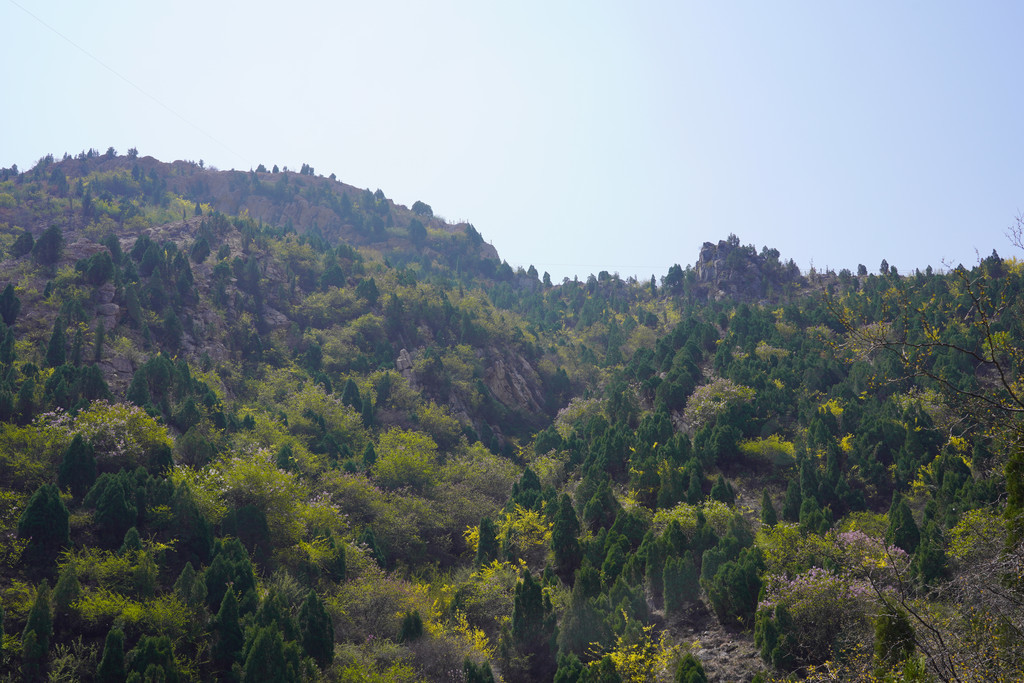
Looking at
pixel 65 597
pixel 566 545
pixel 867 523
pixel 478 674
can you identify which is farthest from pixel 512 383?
pixel 65 597

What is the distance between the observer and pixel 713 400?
160 ft

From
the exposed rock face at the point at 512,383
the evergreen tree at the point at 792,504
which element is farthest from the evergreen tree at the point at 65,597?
the exposed rock face at the point at 512,383

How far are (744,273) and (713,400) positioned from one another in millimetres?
44881

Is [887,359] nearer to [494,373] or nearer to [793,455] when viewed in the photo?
[793,455]

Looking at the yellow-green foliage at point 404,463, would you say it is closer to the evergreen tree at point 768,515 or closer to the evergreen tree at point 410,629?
the evergreen tree at point 410,629

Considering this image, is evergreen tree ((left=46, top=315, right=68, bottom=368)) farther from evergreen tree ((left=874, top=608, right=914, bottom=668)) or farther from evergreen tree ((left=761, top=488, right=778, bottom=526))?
evergreen tree ((left=874, top=608, right=914, bottom=668))

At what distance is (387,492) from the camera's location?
147 feet

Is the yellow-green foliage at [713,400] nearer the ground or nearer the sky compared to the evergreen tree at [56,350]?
nearer the ground

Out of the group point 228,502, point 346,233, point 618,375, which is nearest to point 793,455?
point 618,375

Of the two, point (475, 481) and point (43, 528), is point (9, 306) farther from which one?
point (475, 481)

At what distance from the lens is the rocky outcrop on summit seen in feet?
286

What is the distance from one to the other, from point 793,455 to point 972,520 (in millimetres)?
16865

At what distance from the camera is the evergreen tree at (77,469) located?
99.0 feet

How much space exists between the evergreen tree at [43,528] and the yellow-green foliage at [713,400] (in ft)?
117
